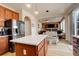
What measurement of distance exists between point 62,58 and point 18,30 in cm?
388

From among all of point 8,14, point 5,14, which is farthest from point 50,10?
point 5,14

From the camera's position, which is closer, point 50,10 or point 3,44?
point 3,44

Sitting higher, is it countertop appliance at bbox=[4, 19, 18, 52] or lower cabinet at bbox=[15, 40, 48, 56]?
countertop appliance at bbox=[4, 19, 18, 52]

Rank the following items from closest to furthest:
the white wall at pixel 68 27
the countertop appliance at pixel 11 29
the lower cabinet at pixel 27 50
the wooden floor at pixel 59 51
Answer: the lower cabinet at pixel 27 50
the wooden floor at pixel 59 51
the countertop appliance at pixel 11 29
the white wall at pixel 68 27

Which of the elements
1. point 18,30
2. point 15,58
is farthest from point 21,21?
point 15,58

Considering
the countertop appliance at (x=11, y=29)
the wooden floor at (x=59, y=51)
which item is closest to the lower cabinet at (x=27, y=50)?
the wooden floor at (x=59, y=51)

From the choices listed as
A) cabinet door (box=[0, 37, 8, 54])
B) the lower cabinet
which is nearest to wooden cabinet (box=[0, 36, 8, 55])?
cabinet door (box=[0, 37, 8, 54])

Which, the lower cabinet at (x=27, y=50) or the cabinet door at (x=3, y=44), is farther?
the cabinet door at (x=3, y=44)

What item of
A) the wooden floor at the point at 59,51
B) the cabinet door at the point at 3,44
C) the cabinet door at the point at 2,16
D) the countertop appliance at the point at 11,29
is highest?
the cabinet door at the point at 2,16

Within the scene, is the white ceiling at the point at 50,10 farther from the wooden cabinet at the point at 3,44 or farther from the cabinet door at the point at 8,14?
the wooden cabinet at the point at 3,44

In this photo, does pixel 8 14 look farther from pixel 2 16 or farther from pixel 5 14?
pixel 2 16

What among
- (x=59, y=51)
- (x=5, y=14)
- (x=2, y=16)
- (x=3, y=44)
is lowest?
(x=59, y=51)

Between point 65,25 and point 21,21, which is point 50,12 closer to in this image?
point 65,25

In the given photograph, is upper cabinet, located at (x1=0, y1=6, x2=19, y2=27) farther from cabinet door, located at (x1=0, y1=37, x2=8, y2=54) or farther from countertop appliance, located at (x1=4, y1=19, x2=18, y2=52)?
cabinet door, located at (x1=0, y1=37, x2=8, y2=54)
